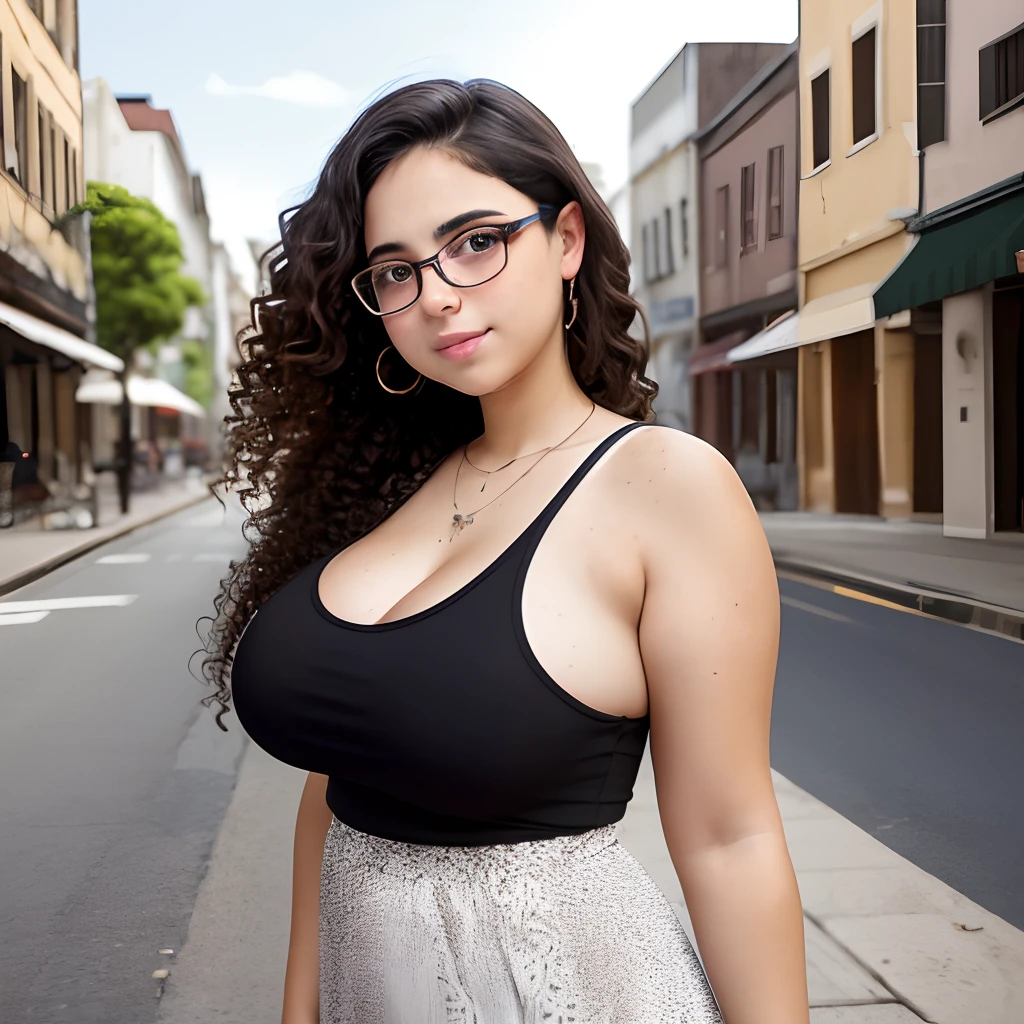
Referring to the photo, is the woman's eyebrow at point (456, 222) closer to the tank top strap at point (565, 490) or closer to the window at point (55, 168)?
the tank top strap at point (565, 490)

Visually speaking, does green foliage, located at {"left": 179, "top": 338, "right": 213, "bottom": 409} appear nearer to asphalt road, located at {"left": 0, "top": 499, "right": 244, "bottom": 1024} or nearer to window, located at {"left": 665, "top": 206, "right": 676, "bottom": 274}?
asphalt road, located at {"left": 0, "top": 499, "right": 244, "bottom": 1024}

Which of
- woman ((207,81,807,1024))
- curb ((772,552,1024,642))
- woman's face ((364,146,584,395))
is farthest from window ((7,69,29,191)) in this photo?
curb ((772,552,1024,642))

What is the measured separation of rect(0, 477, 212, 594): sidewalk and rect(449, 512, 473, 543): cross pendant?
2.70 feet

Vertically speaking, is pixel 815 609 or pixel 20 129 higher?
pixel 20 129

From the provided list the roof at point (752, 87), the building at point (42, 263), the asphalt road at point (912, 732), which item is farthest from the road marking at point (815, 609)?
the building at point (42, 263)

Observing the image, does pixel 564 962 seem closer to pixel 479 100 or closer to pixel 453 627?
pixel 453 627

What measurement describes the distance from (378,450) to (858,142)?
96 centimetres

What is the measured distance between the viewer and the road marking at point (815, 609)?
73.7 inches

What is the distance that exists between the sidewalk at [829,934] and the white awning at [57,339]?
752 millimetres

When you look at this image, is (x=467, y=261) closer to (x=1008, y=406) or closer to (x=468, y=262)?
(x=468, y=262)

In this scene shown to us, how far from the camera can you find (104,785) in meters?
1.68

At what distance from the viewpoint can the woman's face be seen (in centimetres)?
108

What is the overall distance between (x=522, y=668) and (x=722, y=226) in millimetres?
1300

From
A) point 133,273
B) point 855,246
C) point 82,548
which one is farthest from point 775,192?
point 82,548
